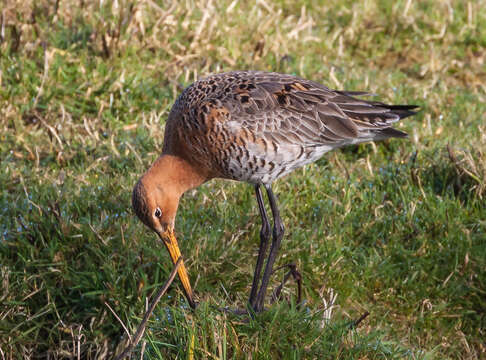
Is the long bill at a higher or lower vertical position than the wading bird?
lower

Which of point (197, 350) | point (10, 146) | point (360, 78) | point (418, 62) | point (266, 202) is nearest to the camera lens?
point (197, 350)

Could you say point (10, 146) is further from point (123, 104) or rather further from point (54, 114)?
point (123, 104)

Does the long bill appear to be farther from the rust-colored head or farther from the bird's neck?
the bird's neck

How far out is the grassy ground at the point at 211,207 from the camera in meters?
4.13

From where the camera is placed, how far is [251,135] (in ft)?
13.7

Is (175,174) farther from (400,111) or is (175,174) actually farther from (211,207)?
(400,111)

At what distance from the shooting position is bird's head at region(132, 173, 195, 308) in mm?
4109

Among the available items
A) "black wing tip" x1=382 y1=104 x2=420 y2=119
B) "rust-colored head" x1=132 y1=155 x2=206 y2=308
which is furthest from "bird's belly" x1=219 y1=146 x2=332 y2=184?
"black wing tip" x1=382 y1=104 x2=420 y2=119

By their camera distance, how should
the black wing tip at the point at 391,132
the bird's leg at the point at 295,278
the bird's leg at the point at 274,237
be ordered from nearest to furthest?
1. the bird's leg at the point at 295,278
2. the bird's leg at the point at 274,237
3. the black wing tip at the point at 391,132

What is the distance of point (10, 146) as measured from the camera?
555 centimetres

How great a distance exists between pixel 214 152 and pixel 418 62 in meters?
3.74

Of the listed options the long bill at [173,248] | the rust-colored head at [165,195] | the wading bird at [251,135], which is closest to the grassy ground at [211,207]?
the long bill at [173,248]

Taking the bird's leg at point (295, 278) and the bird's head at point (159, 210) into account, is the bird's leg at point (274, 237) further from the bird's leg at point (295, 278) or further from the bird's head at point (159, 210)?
the bird's head at point (159, 210)

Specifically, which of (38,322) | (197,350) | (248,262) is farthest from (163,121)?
(197,350)
